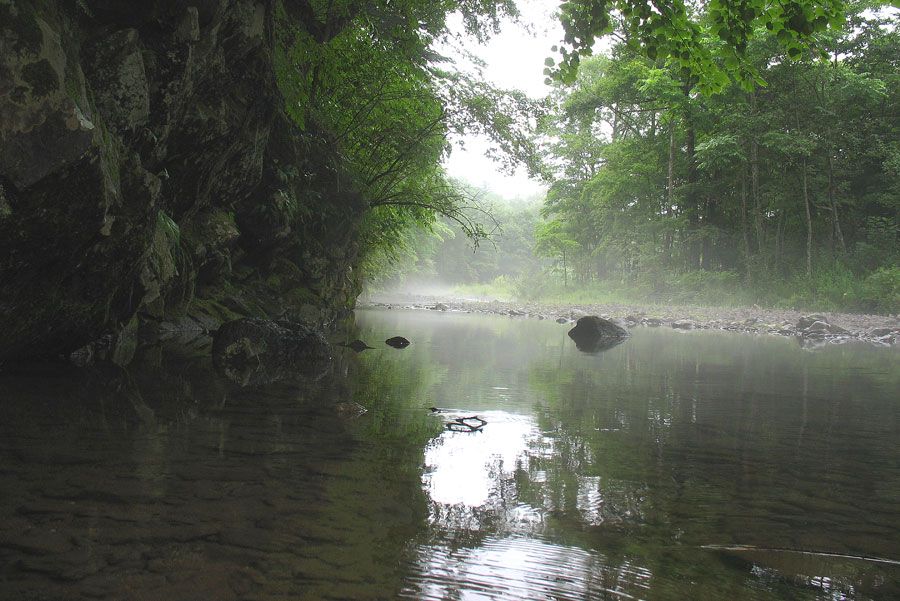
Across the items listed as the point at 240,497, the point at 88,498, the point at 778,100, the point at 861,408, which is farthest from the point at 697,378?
the point at 778,100

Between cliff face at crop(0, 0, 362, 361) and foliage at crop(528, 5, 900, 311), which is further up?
foliage at crop(528, 5, 900, 311)

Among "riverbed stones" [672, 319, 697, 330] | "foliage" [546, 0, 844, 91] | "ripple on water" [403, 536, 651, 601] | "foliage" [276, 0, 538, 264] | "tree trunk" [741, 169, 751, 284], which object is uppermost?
"tree trunk" [741, 169, 751, 284]

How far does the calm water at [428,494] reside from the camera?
2.03 metres

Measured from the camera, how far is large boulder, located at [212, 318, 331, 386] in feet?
23.4

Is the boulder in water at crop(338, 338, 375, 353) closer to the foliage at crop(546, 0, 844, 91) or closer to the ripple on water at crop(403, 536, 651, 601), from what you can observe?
the foliage at crop(546, 0, 844, 91)

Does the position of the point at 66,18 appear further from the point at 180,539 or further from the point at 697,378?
the point at 697,378

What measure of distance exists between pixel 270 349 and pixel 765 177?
2482cm

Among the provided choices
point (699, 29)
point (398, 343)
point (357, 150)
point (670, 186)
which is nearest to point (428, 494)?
point (699, 29)

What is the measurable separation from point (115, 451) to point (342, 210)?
11.0 metres

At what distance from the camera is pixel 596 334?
44.7ft

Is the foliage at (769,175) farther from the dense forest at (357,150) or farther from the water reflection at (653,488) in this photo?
the water reflection at (653,488)

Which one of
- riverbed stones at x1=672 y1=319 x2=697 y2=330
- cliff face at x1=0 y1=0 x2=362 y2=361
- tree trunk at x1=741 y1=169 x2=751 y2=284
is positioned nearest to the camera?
cliff face at x1=0 y1=0 x2=362 y2=361

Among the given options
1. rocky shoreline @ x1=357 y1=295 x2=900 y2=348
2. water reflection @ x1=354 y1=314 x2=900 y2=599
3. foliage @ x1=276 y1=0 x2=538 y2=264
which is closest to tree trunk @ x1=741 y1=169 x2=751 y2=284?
rocky shoreline @ x1=357 y1=295 x2=900 y2=348

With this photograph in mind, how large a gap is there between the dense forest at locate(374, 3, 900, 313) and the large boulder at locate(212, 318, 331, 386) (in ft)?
32.7
